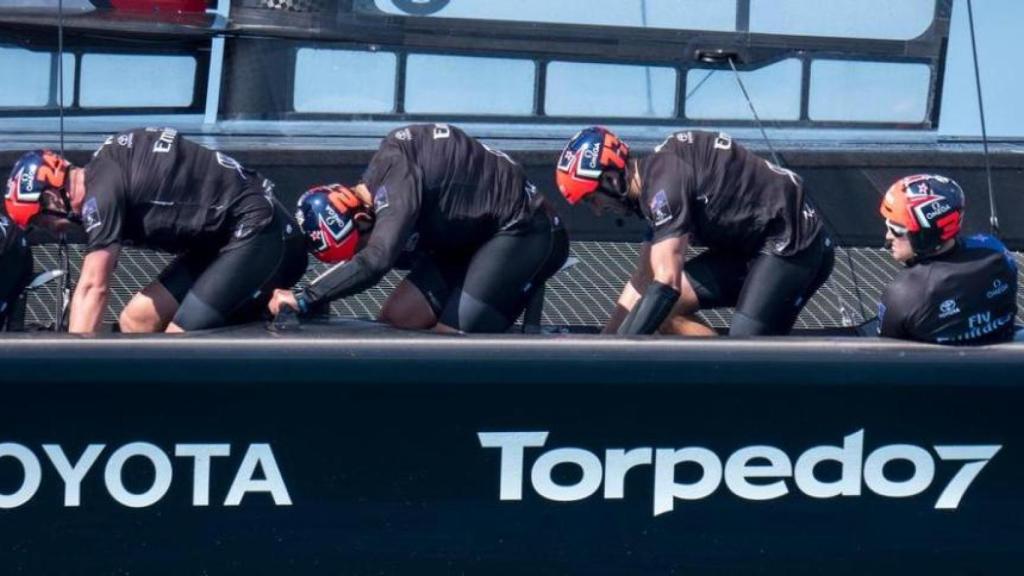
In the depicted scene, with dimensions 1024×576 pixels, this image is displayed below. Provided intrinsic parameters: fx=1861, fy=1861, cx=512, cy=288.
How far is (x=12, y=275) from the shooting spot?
5293 millimetres

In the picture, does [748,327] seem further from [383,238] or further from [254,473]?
[254,473]

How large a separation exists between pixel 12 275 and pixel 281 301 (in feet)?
2.87

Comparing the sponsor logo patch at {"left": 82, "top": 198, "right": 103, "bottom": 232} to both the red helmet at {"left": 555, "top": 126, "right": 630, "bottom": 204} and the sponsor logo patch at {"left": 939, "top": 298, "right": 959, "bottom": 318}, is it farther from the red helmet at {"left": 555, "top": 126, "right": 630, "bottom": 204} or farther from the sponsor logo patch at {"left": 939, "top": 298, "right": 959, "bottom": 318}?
the sponsor logo patch at {"left": 939, "top": 298, "right": 959, "bottom": 318}

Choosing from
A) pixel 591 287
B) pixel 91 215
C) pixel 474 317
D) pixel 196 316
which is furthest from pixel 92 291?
pixel 591 287

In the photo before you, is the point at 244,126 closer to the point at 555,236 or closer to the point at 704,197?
the point at 555,236

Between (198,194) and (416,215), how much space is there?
0.64 metres

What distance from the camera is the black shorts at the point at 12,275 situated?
17.2 feet

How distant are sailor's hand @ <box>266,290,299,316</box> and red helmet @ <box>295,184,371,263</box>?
0.25 meters

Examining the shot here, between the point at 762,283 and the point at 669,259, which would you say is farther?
the point at 762,283

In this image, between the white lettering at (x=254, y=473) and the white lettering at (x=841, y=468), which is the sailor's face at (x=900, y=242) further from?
the white lettering at (x=254, y=473)

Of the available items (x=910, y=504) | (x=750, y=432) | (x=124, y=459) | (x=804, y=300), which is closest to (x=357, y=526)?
(x=124, y=459)

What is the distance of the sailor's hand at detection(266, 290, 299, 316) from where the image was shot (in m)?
4.94

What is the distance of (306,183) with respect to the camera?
6.08m

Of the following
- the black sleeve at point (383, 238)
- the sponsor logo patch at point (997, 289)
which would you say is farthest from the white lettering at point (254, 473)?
the sponsor logo patch at point (997, 289)
